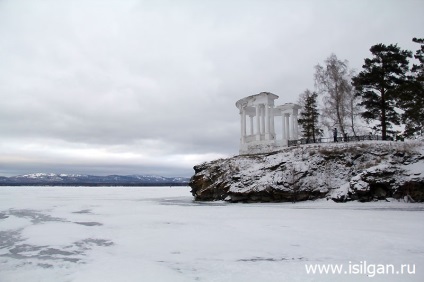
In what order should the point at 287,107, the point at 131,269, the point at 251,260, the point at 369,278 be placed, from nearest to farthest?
the point at 369,278 < the point at 131,269 < the point at 251,260 < the point at 287,107

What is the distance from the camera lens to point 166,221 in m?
16.6

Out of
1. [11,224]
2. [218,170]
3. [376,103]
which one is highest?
[376,103]

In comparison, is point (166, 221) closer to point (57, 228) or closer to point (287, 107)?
point (57, 228)

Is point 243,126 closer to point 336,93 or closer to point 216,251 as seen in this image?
point 336,93

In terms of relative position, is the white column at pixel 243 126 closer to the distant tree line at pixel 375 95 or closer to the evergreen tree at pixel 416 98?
the distant tree line at pixel 375 95

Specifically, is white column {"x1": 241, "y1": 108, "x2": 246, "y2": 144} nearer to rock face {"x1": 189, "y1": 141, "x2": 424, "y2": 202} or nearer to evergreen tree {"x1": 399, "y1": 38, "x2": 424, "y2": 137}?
rock face {"x1": 189, "y1": 141, "x2": 424, "y2": 202}

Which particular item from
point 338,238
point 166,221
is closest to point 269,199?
point 166,221

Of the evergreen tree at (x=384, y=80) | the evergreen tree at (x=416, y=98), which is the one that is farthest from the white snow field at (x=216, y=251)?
the evergreen tree at (x=384, y=80)

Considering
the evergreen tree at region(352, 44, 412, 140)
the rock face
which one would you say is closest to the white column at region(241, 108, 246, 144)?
the rock face

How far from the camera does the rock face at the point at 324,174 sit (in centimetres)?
2669

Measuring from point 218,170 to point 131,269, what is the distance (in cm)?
3021

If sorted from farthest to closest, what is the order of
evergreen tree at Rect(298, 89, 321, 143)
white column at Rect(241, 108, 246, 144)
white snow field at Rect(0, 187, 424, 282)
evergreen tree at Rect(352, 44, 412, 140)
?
1. white column at Rect(241, 108, 246, 144)
2. evergreen tree at Rect(298, 89, 321, 143)
3. evergreen tree at Rect(352, 44, 412, 140)
4. white snow field at Rect(0, 187, 424, 282)

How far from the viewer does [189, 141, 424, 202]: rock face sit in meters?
26.7

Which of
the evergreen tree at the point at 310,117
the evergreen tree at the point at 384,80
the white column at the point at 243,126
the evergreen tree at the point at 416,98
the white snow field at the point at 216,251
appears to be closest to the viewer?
the white snow field at the point at 216,251
